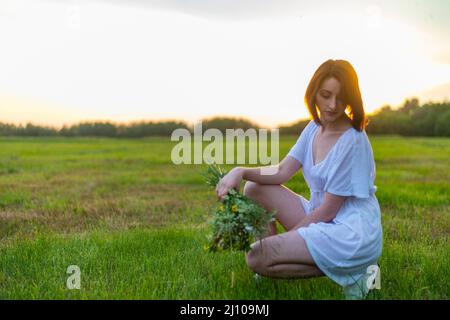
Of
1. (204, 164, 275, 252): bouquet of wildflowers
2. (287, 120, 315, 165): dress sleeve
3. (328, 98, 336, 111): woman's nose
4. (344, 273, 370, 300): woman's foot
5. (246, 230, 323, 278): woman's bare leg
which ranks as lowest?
(344, 273, 370, 300): woman's foot

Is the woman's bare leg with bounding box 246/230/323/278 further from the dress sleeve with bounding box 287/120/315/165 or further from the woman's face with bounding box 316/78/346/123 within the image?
the woman's face with bounding box 316/78/346/123

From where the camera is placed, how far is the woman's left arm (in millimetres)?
4109

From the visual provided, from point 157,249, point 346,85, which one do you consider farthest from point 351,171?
point 157,249

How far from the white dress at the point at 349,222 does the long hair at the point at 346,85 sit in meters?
0.11

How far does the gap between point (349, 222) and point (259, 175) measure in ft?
2.74

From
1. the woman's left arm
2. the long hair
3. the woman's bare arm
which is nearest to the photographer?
the long hair

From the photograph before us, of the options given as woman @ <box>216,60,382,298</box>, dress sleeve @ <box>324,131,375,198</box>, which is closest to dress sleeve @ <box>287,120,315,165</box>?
woman @ <box>216,60,382,298</box>

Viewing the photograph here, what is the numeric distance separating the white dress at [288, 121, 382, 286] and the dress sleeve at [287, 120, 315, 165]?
43 cm

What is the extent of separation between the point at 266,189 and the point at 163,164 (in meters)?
16.4

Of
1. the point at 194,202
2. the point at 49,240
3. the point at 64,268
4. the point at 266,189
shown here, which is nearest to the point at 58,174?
the point at 194,202

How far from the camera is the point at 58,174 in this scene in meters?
16.5

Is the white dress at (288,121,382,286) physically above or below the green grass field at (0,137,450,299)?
above
